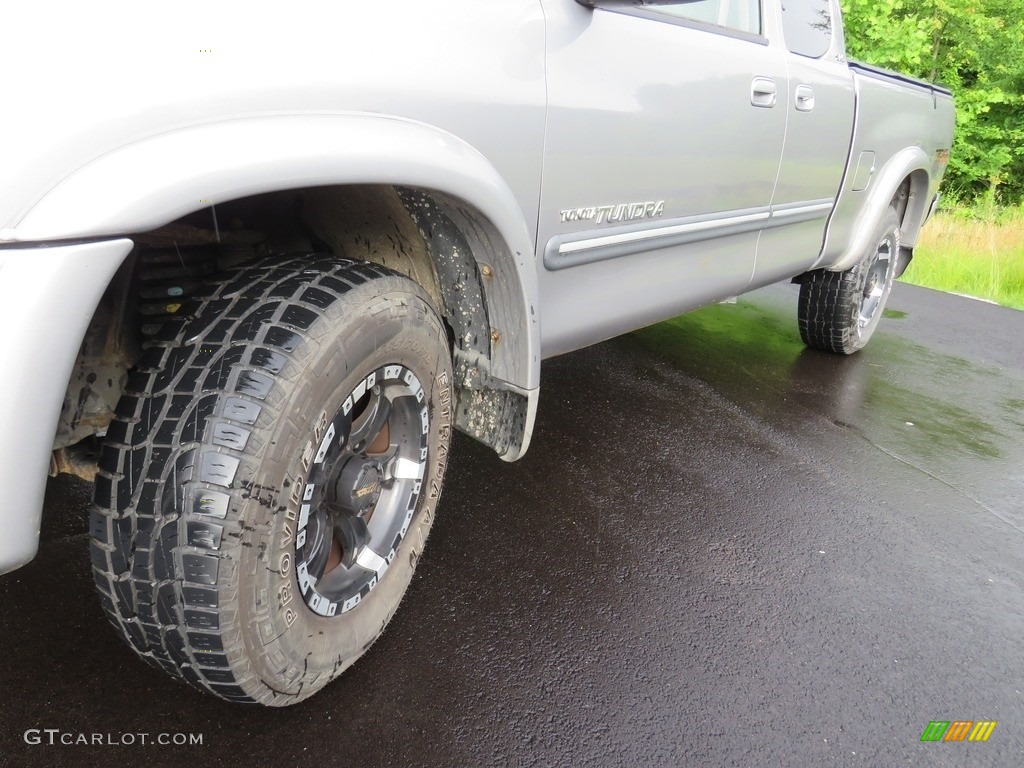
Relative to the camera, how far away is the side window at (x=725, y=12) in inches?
95.0

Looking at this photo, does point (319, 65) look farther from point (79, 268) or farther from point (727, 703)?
point (727, 703)

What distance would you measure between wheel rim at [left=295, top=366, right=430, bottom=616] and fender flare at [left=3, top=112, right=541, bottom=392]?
1.37 ft

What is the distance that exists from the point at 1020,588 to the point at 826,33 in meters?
2.42

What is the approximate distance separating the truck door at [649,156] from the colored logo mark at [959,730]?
133 cm

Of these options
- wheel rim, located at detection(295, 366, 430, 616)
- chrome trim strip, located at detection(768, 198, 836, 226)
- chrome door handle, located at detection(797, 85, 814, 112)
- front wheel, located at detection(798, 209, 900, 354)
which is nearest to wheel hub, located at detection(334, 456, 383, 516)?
wheel rim, located at detection(295, 366, 430, 616)

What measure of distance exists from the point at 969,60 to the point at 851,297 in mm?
16334

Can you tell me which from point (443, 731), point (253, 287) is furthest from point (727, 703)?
point (253, 287)

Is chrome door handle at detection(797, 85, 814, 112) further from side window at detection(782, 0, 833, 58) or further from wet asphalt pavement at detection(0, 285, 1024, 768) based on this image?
wet asphalt pavement at detection(0, 285, 1024, 768)

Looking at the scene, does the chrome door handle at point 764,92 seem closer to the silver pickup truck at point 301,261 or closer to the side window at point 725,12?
the silver pickup truck at point 301,261

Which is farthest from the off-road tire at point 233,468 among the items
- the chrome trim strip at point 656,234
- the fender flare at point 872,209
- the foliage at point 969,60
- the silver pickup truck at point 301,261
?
the foliage at point 969,60

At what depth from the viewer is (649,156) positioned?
2.15 m

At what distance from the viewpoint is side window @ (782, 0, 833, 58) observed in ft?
10.1

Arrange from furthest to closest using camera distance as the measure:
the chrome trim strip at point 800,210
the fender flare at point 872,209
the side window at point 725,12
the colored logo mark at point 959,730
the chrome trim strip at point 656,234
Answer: the fender flare at point 872,209
the chrome trim strip at point 800,210
the side window at point 725,12
the chrome trim strip at point 656,234
the colored logo mark at point 959,730

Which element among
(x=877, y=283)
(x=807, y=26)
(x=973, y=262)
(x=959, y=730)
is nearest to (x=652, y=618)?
(x=959, y=730)
